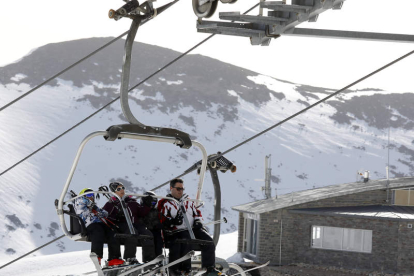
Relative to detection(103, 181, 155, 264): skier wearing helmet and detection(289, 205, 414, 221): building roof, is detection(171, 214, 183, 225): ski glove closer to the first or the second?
detection(103, 181, 155, 264): skier wearing helmet

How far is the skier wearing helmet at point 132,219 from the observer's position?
24.2ft

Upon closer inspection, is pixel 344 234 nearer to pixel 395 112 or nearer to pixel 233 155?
pixel 233 155

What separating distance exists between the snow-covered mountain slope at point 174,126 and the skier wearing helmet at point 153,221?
68.0 meters

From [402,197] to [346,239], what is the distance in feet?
12.6

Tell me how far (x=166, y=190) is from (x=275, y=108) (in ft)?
139

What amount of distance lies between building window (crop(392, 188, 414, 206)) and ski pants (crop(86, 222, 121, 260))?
24.9 metres

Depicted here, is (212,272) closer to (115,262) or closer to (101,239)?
(115,262)


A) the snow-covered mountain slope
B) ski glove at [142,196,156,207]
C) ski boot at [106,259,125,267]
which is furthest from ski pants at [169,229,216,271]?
the snow-covered mountain slope

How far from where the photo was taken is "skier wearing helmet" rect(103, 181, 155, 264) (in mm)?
7375

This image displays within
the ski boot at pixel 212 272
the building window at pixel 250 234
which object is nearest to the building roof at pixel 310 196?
the building window at pixel 250 234

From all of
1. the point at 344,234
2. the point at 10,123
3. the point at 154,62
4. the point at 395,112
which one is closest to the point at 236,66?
the point at 154,62

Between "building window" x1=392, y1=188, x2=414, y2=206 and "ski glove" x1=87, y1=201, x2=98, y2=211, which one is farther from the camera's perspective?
"building window" x1=392, y1=188, x2=414, y2=206

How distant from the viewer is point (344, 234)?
28.9 m

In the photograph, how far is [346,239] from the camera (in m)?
28.9
